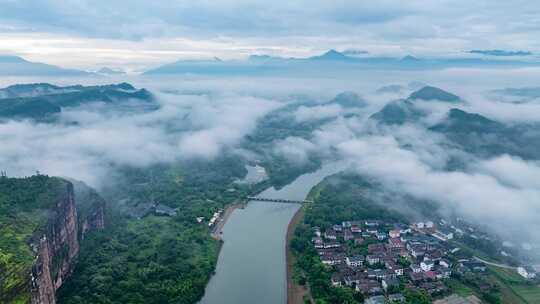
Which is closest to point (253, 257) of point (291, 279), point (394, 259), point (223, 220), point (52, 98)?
point (291, 279)

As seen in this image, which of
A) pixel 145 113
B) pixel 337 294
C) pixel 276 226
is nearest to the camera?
pixel 337 294

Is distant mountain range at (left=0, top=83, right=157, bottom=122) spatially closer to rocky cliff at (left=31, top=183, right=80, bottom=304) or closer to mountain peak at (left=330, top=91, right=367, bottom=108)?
rocky cliff at (left=31, top=183, right=80, bottom=304)

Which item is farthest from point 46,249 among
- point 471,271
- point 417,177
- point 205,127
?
point 205,127

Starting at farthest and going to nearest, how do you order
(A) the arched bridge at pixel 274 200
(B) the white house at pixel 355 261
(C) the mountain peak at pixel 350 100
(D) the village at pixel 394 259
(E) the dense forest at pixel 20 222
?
(C) the mountain peak at pixel 350 100 → (A) the arched bridge at pixel 274 200 → (B) the white house at pixel 355 261 → (D) the village at pixel 394 259 → (E) the dense forest at pixel 20 222

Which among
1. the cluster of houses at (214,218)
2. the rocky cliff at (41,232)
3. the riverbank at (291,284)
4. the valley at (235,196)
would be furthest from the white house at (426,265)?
the rocky cliff at (41,232)

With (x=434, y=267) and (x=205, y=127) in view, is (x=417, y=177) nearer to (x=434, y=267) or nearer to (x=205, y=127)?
(x=434, y=267)

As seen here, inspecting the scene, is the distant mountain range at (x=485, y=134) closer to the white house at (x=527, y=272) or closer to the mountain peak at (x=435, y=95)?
the mountain peak at (x=435, y=95)

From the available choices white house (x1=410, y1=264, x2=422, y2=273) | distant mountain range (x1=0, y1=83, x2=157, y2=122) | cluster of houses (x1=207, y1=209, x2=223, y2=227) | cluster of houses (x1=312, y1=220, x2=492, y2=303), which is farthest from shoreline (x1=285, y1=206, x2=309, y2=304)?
distant mountain range (x1=0, y1=83, x2=157, y2=122)

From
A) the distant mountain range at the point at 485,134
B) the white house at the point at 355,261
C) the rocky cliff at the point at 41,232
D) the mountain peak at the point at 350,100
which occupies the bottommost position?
the mountain peak at the point at 350,100
